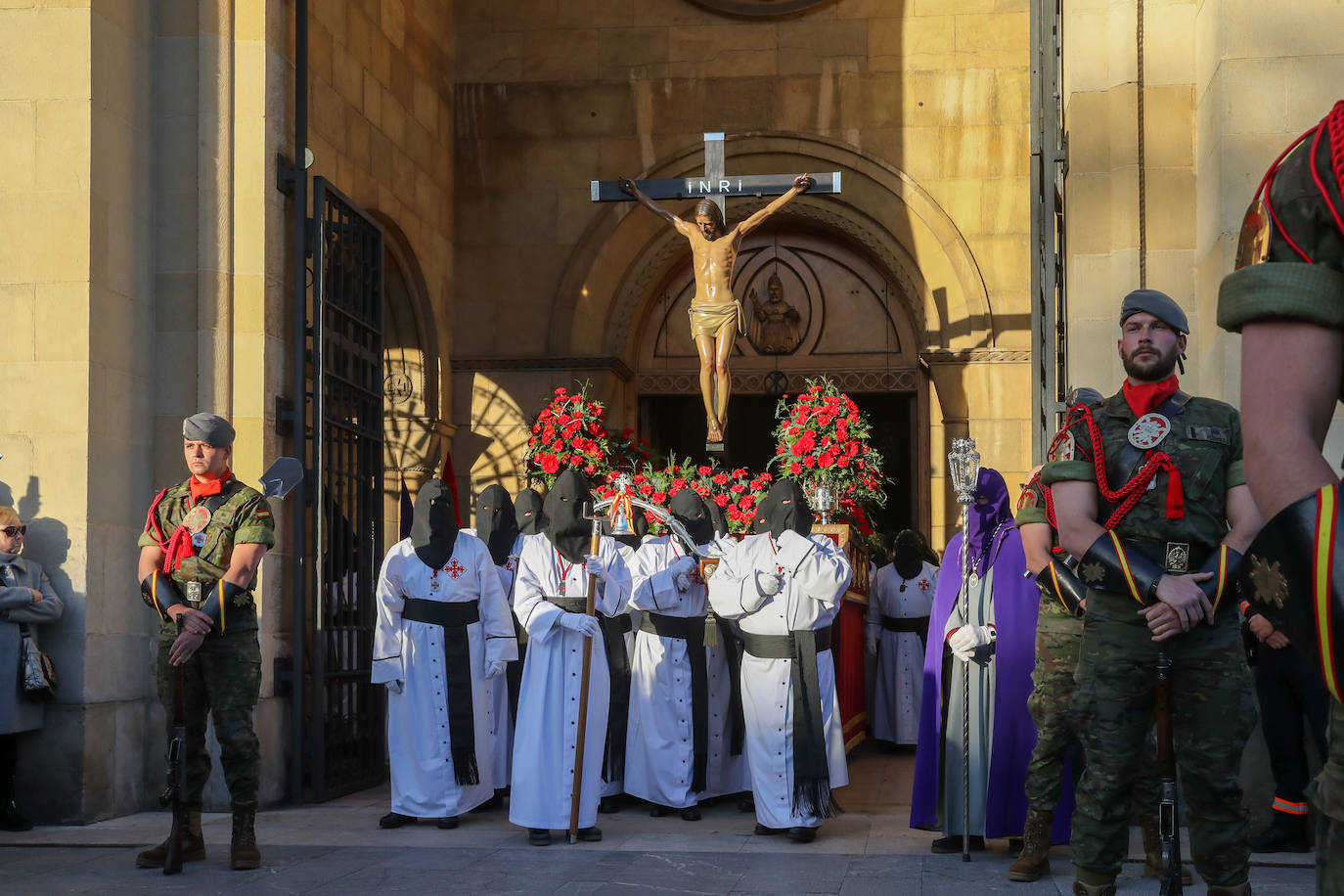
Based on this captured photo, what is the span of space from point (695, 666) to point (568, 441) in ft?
9.94

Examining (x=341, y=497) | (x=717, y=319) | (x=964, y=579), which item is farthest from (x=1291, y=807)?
(x=717, y=319)

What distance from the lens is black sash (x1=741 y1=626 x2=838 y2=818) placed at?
7.53 m

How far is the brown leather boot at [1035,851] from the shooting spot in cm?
627

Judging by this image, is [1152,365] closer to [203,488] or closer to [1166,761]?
[1166,761]

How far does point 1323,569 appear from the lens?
1867mm

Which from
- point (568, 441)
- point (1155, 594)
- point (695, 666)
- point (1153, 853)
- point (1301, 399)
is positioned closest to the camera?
point (1301, 399)

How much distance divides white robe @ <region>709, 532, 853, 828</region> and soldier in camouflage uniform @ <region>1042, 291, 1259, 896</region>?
3102 mm

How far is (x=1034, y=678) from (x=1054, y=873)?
34.1 inches

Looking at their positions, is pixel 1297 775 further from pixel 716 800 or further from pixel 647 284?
pixel 647 284

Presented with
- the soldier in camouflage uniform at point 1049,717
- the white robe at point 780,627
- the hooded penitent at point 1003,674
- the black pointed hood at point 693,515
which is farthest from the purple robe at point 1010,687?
the black pointed hood at point 693,515

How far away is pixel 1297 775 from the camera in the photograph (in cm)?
687

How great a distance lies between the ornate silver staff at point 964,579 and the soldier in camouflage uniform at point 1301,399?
455 centimetres

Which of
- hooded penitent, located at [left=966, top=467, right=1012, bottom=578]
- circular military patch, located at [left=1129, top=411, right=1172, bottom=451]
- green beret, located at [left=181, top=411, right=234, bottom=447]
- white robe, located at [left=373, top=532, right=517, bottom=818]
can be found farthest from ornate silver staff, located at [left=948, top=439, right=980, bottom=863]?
green beret, located at [left=181, top=411, right=234, bottom=447]

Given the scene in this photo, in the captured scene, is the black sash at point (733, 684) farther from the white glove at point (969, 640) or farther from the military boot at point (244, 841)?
the military boot at point (244, 841)
